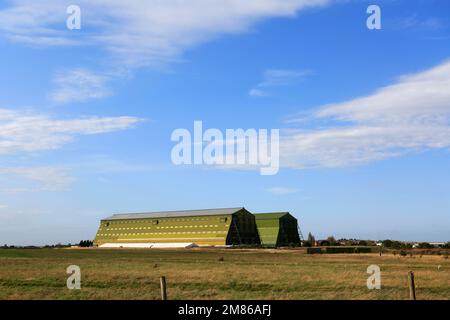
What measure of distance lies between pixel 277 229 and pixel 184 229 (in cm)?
3053

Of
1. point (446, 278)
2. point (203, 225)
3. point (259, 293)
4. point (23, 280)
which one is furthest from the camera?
point (203, 225)

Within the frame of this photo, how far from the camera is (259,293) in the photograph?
25.1 meters

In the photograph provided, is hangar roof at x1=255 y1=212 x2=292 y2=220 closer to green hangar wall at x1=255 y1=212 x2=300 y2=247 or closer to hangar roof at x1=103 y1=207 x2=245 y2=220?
green hangar wall at x1=255 y1=212 x2=300 y2=247

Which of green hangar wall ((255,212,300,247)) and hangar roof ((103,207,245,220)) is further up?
hangar roof ((103,207,245,220))

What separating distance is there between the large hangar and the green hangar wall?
3.45 meters

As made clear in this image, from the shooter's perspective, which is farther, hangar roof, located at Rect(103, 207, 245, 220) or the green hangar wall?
the green hangar wall

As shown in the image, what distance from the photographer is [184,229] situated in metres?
155

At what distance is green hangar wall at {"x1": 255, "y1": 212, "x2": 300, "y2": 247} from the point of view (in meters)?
158

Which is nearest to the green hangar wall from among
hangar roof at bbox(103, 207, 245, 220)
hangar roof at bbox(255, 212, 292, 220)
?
hangar roof at bbox(255, 212, 292, 220)
